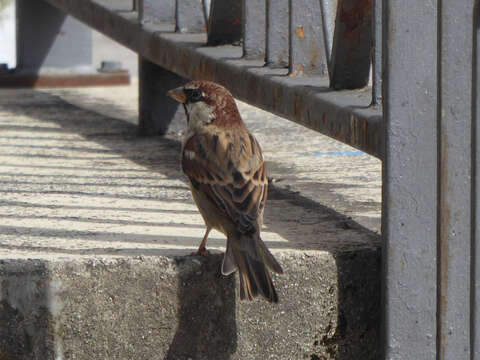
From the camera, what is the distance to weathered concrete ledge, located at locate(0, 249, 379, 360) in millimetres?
3068

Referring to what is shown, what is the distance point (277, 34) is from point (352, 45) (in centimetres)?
66

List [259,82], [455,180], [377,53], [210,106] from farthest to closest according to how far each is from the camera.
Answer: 1. [259,82]
2. [210,106]
3. [377,53]
4. [455,180]

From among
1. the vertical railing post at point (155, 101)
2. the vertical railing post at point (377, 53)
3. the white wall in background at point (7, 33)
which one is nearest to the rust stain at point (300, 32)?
the vertical railing post at point (377, 53)

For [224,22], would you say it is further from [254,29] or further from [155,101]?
[155,101]

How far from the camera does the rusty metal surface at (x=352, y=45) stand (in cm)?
342

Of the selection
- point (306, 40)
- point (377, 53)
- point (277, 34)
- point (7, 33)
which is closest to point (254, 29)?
point (277, 34)

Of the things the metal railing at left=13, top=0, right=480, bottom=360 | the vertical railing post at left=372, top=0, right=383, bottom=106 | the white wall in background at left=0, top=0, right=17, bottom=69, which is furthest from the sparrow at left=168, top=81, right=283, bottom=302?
the white wall in background at left=0, top=0, right=17, bottom=69

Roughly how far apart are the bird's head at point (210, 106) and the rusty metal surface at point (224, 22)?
35.5 inches

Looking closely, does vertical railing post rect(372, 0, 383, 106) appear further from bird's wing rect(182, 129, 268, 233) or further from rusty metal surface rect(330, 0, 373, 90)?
bird's wing rect(182, 129, 268, 233)

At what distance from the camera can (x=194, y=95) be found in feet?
12.2

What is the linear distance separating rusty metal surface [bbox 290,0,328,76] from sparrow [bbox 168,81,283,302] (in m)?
0.38

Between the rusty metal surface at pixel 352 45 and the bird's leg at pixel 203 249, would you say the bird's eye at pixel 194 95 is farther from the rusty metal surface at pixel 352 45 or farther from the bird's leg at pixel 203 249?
the bird's leg at pixel 203 249

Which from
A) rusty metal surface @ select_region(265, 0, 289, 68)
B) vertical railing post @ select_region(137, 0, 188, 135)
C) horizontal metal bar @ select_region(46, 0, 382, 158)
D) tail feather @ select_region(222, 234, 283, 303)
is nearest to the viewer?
tail feather @ select_region(222, 234, 283, 303)

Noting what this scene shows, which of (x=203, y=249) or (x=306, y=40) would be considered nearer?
(x=203, y=249)
